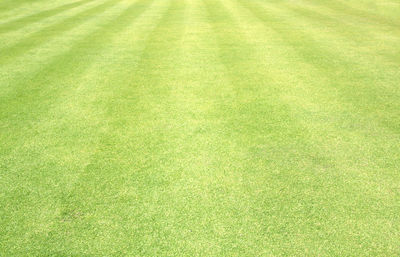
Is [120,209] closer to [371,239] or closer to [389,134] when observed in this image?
[371,239]

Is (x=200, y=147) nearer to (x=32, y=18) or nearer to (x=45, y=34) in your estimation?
(x=45, y=34)

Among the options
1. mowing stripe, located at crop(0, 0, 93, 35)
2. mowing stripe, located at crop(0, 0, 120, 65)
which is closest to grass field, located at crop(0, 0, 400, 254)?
mowing stripe, located at crop(0, 0, 120, 65)

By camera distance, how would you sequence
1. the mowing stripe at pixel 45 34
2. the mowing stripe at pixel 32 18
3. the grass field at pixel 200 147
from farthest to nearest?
the mowing stripe at pixel 32 18
the mowing stripe at pixel 45 34
the grass field at pixel 200 147

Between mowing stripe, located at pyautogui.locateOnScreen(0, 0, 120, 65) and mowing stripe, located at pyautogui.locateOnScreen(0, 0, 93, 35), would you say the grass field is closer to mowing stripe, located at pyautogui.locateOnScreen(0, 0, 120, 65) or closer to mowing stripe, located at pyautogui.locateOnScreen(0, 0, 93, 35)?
mowing stripe, located at pyautogui.locateOnScreen(0, 0, 120, 65)

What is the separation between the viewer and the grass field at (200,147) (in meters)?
3.05

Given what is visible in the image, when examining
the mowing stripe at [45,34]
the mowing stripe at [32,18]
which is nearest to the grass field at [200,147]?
the mowing stripe at [45,34]

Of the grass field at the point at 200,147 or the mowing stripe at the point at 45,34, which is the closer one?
the grass field at the point at 200,147

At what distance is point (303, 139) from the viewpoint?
15.0 ft

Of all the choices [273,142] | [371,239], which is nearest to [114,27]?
[273,142]

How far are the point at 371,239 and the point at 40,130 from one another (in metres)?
4.82

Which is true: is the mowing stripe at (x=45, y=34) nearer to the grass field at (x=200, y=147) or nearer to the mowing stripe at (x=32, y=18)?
the grass field at (x=200, y=147)

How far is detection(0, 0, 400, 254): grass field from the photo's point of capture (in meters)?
3.05

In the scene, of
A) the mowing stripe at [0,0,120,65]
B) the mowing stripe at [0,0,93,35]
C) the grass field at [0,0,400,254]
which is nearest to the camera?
the grass field at [0,0,400,254]

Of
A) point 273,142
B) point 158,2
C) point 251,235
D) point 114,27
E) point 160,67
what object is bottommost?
point 251,235
